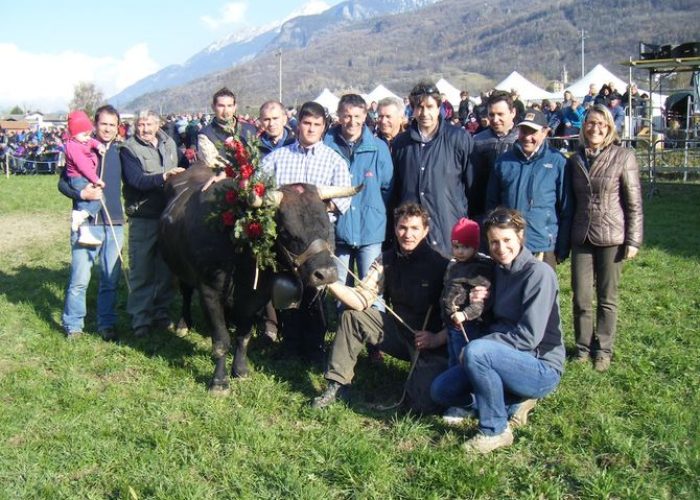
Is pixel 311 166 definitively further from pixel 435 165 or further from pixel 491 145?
pixel 491 145

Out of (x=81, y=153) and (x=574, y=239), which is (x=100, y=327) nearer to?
(x=81, y=153)

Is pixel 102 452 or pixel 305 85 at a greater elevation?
pixel 305 85

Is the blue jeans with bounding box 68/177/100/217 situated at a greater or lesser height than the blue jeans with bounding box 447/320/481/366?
greater

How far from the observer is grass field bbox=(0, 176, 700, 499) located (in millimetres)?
4137

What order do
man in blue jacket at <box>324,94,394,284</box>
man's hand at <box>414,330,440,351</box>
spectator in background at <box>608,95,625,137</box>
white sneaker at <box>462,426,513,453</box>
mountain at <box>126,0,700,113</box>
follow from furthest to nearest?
mountain at <box>126,0,700,113</box> → spectator in background at <box>608,95,625,137</box> → man in blue jacket at <box>324,94,394,284</box> → man's hand at <box>414,330,440,351</box> → white sneaker at <box>462,426,513,453</box>

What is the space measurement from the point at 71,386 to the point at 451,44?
613 ft

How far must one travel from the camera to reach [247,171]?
5051mm

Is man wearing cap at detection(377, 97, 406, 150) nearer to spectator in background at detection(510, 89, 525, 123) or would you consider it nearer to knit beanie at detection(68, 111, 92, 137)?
spectator in background at detection(510, 89, 525, 123)

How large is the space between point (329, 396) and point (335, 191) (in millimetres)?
1606

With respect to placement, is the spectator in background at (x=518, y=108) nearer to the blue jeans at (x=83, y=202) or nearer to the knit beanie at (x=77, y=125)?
the knit beanie at (x=77, y=125)

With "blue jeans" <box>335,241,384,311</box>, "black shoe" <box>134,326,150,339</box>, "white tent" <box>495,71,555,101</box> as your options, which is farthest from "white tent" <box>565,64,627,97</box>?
"black shoe" <box>134,326,150,339</box>

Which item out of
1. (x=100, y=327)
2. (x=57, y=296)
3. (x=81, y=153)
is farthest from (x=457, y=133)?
(x=57, y=296)

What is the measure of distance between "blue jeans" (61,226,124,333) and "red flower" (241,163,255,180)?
8.24 feet

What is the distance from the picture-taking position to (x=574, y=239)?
5992mm
